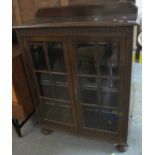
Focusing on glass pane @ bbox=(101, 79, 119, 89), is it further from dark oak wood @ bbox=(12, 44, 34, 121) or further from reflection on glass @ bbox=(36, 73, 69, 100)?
dark oak wood @ bbox=(12, 44, 34, 121)

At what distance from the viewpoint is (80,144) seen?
1672mm

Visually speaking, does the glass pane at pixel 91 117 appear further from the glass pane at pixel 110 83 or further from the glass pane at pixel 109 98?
the glass pane at pixel 110 83

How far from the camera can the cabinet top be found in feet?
3.87

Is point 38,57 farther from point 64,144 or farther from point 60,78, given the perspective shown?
point 64,144

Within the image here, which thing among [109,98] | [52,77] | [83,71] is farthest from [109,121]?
[52,77]

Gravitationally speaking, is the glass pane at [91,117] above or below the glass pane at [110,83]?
below

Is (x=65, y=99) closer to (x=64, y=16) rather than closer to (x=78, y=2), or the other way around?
(x=64, y=16)

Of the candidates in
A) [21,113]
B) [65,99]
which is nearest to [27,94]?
[21,113]

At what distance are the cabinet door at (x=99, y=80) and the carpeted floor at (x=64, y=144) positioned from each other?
0.20 m

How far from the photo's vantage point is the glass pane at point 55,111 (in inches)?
62.6

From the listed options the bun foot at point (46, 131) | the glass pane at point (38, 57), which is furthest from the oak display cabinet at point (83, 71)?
the bun foot at point (46, 131)

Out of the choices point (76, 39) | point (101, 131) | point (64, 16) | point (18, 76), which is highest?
point (64, 16)

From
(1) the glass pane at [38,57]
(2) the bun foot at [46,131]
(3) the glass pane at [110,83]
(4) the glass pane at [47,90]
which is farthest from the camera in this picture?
(2) the bun foot at [46,131]

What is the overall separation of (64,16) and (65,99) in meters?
0.69
